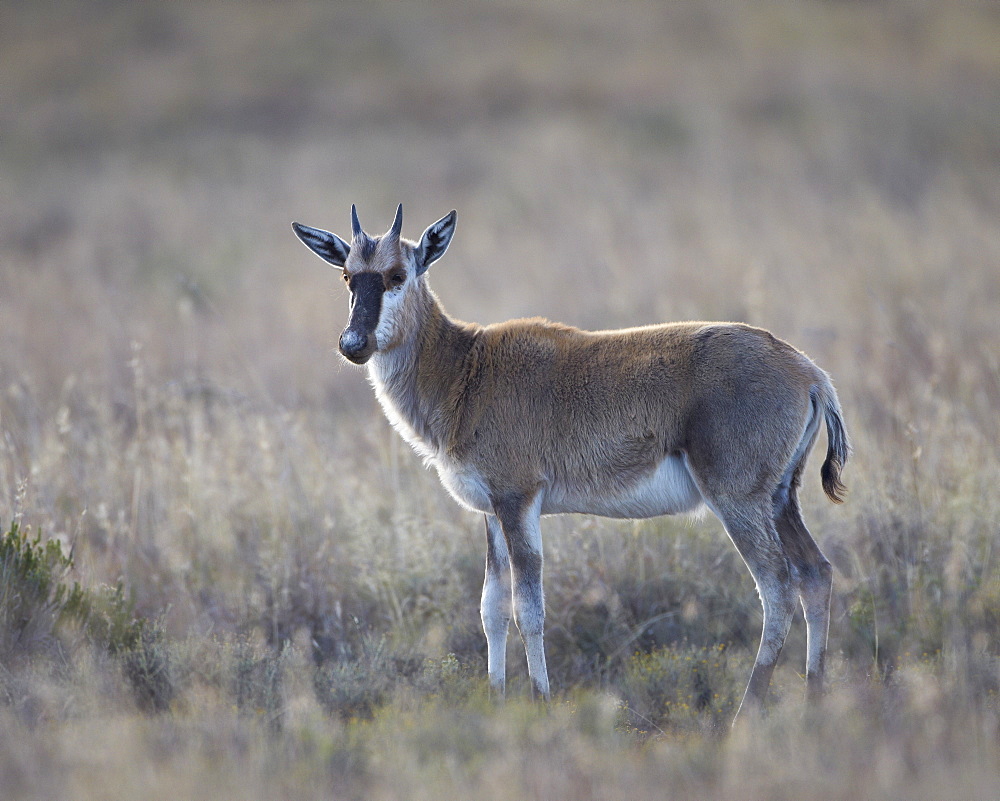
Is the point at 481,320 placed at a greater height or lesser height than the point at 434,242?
greater

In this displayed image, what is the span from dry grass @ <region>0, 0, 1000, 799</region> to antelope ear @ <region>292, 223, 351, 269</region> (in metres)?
0.82

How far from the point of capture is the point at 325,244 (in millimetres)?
6711

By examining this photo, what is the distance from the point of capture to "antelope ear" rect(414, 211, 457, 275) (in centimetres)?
655

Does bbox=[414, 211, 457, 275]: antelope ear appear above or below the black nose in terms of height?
above

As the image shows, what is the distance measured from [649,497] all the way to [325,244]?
2809 millimetres

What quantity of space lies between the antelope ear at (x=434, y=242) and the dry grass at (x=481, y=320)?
106 centimetres

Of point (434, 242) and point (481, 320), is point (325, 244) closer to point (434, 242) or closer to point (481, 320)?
point (434, 242)

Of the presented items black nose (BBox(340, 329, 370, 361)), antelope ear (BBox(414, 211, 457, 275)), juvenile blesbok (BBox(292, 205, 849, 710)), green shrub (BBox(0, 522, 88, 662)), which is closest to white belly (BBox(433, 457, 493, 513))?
juvenile blesbok (BBox(292, 205, 849, 710))

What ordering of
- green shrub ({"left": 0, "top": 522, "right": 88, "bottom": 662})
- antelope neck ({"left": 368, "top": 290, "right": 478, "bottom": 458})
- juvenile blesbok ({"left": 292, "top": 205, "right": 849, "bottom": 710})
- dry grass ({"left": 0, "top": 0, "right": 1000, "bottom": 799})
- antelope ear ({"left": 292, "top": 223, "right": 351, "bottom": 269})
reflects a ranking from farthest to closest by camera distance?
antelope ear ({"left": 292, "top": 223, "right": 351, "bottom": 269})
antelope neck ({"left": 368, "top": 290, "right": 478, "bottom": 458})
green shrub ({"left": 0, "top": 522, "right": 88, "bottom": 662})
juvenile blesbok ({"left": 292, "top": 205, "right": 849, "bottom": 710})
dry grass ({"left": 0, "top": 0, "right": 1000, "bottom": 799})

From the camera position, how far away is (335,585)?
7.61m

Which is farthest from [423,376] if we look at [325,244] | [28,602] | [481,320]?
[481,320]

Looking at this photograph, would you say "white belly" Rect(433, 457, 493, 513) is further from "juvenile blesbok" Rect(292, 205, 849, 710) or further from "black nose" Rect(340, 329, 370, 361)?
"black nose" Rect(340, 329, 370, 361)

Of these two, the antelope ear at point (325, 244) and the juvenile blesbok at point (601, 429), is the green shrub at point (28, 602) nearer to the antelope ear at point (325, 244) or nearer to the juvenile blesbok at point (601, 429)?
the juvenile blesbok at point (601, 429)

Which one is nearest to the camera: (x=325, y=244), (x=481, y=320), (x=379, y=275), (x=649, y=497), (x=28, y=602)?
(x=649, y=497)
